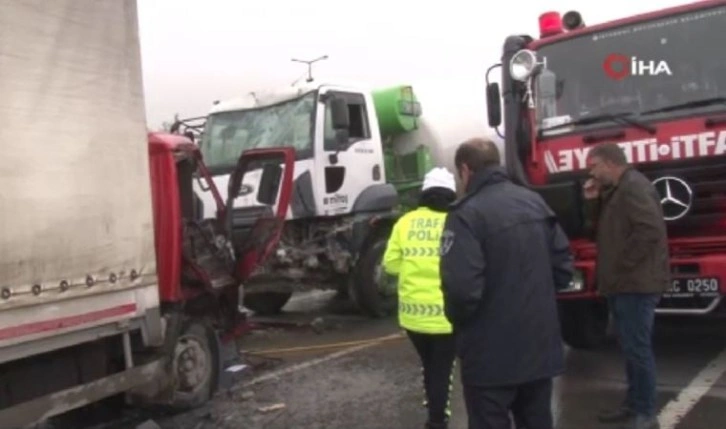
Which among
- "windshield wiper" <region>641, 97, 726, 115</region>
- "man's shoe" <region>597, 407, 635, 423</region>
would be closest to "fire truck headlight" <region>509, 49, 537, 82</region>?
"windshield wiper" <region>641, 97, 726, 115</region>

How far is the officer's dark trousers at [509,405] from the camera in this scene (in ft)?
10.4

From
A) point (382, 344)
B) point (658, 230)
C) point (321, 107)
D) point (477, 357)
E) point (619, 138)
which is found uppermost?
point (321, 107)

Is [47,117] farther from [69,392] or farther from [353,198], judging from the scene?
[353,198]

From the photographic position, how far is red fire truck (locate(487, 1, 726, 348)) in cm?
579

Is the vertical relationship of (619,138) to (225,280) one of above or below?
above

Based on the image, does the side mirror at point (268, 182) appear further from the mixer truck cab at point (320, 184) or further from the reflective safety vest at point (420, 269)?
the reflective safety vest at point (420, 269)

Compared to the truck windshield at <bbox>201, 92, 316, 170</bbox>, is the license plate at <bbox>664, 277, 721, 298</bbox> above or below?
below

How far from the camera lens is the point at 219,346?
6.09m

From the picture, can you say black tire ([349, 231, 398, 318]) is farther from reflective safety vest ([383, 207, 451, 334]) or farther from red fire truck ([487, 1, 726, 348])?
reflective safety vest ([383, 207, 451, 334])

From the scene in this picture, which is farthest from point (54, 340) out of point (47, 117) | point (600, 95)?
point (600, 95)

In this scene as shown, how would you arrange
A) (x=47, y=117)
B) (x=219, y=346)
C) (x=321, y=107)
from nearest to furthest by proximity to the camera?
(x=47, y=117) < (x=219, y=346) < (x=321, y=107)

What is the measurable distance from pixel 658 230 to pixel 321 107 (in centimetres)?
499

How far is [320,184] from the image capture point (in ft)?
28.8

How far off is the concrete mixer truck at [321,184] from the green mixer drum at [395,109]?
110 cm
